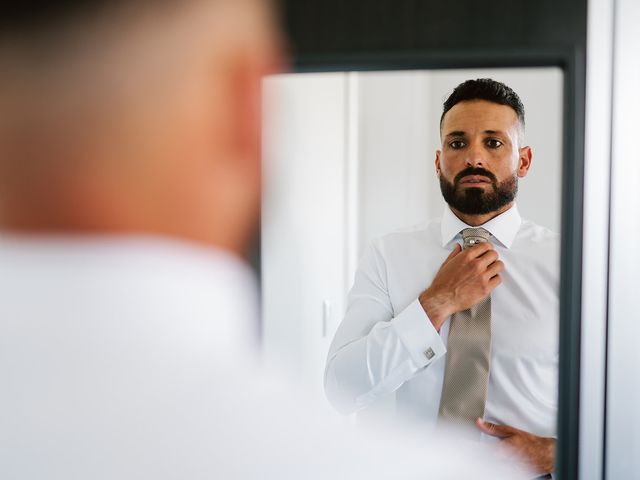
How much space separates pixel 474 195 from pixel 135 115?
0.48 m

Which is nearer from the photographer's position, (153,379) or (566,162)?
(566,162)

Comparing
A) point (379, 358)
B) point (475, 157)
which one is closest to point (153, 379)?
point (379, 358)

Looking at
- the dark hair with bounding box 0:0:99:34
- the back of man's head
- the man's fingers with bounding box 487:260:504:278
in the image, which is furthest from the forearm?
the dark hair with bounding box 0:0:99:34

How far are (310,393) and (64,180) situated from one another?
0.47m

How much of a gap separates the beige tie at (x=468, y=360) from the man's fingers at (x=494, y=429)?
0.01 metres

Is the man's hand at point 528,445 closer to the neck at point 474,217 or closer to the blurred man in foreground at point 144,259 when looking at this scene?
the blurred man in foreground at point 144,259

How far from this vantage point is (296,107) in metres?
0.77

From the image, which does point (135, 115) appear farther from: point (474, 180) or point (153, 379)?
point (474, 180)

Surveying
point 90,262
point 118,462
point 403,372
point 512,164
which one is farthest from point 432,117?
point 118,462

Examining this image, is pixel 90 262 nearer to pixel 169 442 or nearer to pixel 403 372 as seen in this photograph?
pixel 169 442

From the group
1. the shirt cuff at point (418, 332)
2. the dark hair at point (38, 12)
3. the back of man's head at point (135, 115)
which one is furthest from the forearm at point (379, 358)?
the dark hair at point (38, 12)

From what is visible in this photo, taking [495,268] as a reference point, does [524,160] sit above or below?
above

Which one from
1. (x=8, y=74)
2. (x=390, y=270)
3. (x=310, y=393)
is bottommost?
(x=310, y=393)

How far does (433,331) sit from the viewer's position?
0.76 meters
